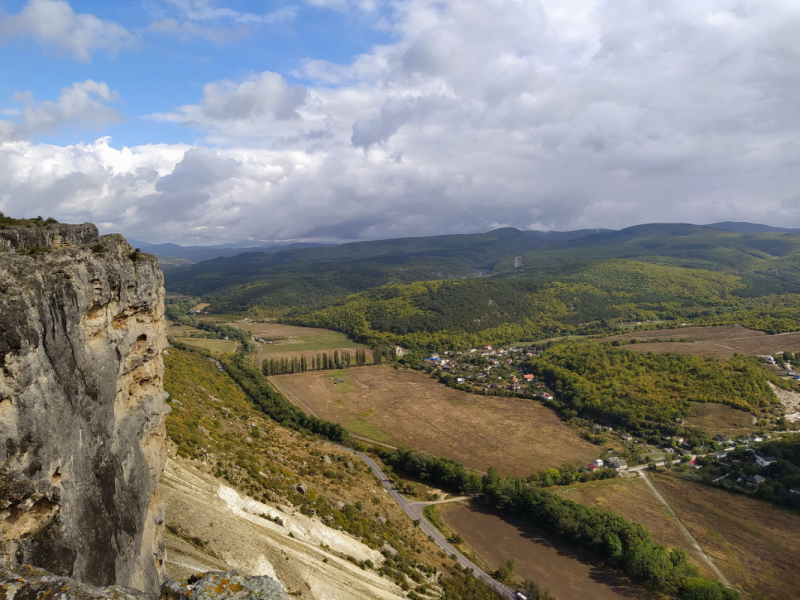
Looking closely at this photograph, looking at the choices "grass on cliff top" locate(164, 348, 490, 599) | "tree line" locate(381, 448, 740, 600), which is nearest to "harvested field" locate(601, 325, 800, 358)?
"tree line" locate(381, 448, 740, 600)

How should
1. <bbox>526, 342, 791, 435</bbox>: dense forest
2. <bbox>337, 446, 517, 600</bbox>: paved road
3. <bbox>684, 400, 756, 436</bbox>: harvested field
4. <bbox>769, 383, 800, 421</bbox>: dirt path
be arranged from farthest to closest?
<bbox>526, 342, 791, 435</bbox>: dense forest, <bbox>769, 383, 800, 421</bbox>: dirt path, <bbox>684, 400, 756, 436</bbox>: harvested field, <bbox>337, 446, 517, 600</bbox>: paved road

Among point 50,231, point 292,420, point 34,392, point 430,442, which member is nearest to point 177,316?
point 292,420

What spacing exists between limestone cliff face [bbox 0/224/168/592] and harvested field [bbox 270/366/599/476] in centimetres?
5723

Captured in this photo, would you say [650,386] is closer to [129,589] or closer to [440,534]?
[440,534]

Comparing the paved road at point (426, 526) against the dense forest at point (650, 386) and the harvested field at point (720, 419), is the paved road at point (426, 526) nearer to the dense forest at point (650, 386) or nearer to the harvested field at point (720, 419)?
the dense forest at point (650, 386)

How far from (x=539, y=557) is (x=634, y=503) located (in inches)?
758

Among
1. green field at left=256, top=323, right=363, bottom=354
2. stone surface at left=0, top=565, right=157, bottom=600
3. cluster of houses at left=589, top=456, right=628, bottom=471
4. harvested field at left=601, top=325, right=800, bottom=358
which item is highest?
stone surface at left=0, top=565, right=157, bottom=600

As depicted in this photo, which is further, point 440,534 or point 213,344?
point 213,344

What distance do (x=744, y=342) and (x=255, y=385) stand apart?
433 feet

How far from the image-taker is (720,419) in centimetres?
8106

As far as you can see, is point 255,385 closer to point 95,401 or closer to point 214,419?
point 214,419

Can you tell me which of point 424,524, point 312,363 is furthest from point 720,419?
point 312,363

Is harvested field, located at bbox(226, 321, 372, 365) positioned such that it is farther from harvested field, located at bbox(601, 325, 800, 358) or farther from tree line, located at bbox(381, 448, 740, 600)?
harvested field, located at bbox(601, 325, 800, 358)

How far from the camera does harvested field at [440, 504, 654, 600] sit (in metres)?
40.9
